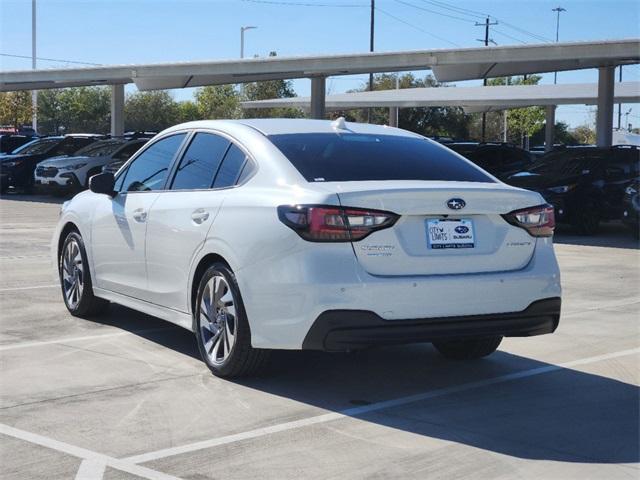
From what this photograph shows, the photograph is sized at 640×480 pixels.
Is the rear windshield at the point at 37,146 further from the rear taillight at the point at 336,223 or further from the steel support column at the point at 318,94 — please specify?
the rear taillight at the point at 336,223

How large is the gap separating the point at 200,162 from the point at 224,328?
132 cm

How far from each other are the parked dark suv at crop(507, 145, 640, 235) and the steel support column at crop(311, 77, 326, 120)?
39.0 feet

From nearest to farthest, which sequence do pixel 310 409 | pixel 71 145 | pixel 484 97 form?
pixel 310 409
pixel 71 145
pixel 484 97

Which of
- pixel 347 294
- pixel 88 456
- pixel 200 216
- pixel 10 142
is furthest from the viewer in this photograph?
pixel 10 142

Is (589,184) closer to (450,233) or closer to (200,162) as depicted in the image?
(200,162)

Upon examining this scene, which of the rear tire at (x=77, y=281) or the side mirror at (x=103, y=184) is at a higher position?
the side mirror at (x=103, y=184)

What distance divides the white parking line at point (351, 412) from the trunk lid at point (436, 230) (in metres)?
0.79

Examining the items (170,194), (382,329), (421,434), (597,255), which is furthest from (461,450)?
(597,255)

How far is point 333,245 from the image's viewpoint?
5.58m

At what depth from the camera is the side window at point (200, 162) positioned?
6781mm

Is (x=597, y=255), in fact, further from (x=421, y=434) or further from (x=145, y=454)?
(x=145, y=454)

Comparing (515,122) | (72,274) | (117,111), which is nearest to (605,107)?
(117,111)

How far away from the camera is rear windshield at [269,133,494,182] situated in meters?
6.21

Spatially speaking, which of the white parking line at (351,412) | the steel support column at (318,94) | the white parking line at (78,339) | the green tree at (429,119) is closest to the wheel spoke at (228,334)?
the white parking line at (351,412)
